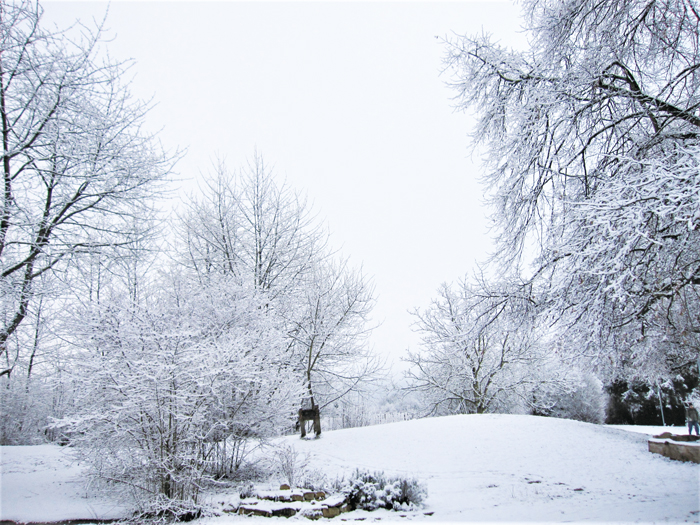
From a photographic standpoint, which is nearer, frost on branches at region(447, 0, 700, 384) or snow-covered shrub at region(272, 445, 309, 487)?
frost on branches at region(447, 0, 700, 384)

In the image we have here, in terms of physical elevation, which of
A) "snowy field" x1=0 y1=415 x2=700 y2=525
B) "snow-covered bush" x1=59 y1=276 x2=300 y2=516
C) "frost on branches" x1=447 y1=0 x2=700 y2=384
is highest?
"frost on branches" x1=447 y1=0 x2=700 y2=384

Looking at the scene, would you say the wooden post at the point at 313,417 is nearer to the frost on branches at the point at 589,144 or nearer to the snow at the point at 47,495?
the snow at the point at 47,495

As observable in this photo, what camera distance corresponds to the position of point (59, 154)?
15.4 ft

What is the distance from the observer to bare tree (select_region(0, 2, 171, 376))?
4.68 meters

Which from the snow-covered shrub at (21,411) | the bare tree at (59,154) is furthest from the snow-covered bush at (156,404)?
the snow-covered shrub at (21,411)

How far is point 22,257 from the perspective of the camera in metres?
5.30

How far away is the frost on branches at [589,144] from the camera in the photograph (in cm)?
341

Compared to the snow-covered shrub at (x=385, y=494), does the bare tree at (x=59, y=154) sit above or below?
above

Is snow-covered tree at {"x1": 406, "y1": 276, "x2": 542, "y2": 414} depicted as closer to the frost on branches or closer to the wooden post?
the wooden post

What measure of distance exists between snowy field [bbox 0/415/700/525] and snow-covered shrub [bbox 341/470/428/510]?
0.19 m

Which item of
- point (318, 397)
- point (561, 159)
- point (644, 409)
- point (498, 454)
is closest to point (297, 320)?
point (318, 397)

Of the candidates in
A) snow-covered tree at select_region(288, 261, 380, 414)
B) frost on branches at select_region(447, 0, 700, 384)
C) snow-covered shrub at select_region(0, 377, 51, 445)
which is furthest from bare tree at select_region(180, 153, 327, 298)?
snow-covered shrub at select_region(0, 377, 51, 445)

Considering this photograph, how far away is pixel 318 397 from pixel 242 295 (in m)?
5.84

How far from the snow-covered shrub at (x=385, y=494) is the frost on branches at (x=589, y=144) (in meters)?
2.75
